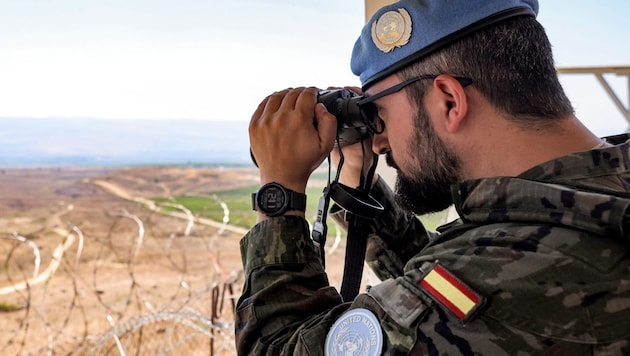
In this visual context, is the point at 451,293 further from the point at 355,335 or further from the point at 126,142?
the point at 126,142

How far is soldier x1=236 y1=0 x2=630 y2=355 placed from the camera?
1.68 ft

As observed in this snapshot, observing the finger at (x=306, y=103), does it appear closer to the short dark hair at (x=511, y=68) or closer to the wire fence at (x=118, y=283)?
the short dark hair at (x=511, y=68)

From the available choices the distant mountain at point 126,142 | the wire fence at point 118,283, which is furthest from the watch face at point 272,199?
the distant mountain at point 126,142

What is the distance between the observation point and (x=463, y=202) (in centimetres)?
63

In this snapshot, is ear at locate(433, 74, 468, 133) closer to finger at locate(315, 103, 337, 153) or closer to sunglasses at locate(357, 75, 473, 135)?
sunglasses at locate(357, 75, 473, 135)

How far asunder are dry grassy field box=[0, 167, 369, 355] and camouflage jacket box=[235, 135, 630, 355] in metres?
0.95

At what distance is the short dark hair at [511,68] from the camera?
668 millimetres

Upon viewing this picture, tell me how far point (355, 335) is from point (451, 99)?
0.30 metres

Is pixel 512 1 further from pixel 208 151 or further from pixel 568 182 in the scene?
pixel 208 151

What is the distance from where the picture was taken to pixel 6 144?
67.2 inches

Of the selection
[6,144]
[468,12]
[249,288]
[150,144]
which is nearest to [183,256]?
[150,144]

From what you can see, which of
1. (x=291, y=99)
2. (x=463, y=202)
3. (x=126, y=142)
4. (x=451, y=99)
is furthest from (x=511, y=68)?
(x=126, y=142)

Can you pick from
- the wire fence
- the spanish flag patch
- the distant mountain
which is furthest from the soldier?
the distant mountain

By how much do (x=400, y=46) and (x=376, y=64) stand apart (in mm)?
48
